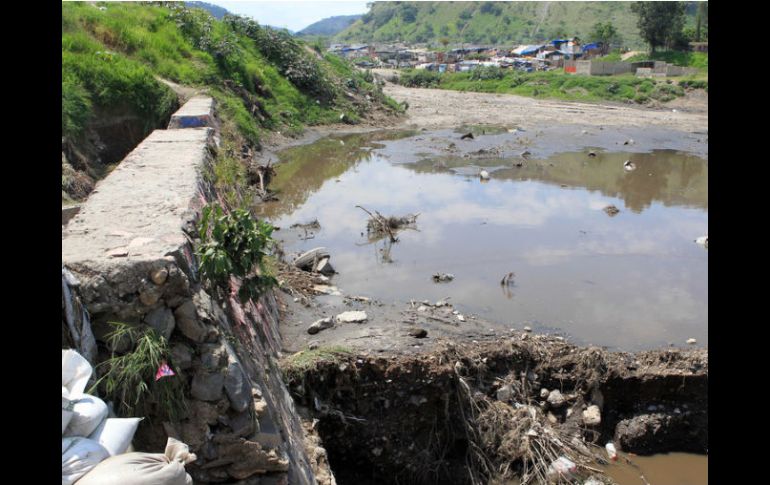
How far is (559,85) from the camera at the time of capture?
30344mm

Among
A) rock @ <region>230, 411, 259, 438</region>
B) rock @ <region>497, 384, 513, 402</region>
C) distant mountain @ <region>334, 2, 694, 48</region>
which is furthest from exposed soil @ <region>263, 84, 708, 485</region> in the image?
distant mountain @ <region>334, 2, 694, 48</region>

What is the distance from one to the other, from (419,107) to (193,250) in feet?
70.1

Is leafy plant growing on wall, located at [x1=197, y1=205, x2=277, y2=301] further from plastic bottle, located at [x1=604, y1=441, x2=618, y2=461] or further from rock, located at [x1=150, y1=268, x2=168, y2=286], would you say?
plastic bottle, located at [x1=604, y1=441, x2=618, y2=461]

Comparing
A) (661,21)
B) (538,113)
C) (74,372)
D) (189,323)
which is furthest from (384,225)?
(661,21)

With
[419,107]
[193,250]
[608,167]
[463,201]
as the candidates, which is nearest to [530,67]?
[419,107]

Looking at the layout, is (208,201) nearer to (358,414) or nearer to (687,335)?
(358,414)

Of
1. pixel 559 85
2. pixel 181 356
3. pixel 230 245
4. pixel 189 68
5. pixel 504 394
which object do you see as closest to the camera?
pixel 181 356

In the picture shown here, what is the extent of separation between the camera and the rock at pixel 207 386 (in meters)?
2.63

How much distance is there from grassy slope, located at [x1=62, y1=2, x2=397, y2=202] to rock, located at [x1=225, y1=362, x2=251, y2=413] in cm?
353

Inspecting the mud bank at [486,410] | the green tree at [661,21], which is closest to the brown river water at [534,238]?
the mud bank at [486,410]

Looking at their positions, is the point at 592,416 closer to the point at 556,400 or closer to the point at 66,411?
the point at 556,400

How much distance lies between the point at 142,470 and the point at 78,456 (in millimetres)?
203

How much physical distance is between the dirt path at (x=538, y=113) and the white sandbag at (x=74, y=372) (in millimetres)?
17800

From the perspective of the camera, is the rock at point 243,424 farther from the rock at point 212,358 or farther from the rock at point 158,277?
the rock at point 158,277
